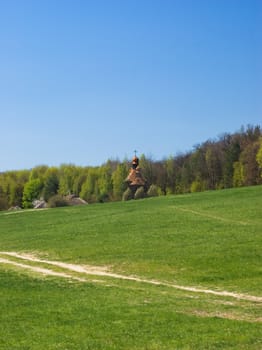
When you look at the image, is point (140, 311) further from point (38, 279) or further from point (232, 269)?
point (232, 269)

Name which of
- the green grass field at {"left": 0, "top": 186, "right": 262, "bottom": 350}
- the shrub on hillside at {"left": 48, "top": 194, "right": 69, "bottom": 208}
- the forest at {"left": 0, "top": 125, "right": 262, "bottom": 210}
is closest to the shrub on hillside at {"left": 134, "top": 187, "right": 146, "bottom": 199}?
the forest at {"left": 0, "top": 125, "right": 262, "bottom": 210}

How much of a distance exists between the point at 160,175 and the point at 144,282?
90765 mm

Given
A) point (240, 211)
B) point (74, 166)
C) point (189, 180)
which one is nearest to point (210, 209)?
point (240, 211)

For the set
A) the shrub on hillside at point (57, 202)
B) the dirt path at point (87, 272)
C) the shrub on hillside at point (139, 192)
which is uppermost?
the shrub on hillside at point (139, 192)

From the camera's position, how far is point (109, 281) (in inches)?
960

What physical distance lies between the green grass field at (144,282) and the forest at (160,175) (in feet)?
134

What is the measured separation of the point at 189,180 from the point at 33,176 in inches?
1872

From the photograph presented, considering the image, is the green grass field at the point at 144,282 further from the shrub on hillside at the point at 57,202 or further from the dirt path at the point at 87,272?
the shrub on hillside at the point at 57,202

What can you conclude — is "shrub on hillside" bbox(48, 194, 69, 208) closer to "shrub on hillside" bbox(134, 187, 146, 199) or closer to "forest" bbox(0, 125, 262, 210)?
"forest" bbox(0, 125, 262, 210)

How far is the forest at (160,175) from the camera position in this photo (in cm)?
9669

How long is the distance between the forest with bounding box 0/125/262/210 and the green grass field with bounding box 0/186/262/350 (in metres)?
41.0

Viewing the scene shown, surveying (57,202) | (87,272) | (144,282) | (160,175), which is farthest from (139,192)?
(144,282)

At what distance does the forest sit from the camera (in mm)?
96688

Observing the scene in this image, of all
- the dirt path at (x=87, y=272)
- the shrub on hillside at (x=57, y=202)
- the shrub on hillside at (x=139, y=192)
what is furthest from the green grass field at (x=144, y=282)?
the shrub on hillside at (x=57, y=202)
